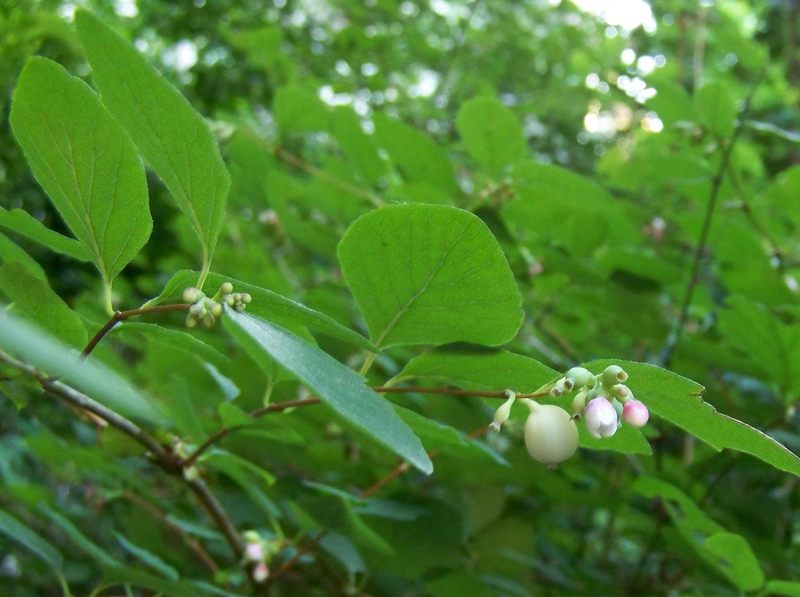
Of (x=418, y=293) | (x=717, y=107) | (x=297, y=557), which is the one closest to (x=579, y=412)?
(x=418, y=293)

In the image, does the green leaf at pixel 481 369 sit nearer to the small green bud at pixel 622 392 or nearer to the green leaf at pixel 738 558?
the small green bud at pixel 622 392

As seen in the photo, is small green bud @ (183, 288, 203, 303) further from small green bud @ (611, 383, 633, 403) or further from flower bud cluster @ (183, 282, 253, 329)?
small green bud @ (611, 383, 633, 403)

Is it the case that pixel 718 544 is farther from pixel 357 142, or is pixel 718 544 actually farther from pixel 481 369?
pixel 357 142

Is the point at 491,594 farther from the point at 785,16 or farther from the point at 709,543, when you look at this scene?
the point at 785,16

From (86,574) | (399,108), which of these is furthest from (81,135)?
(399,108)

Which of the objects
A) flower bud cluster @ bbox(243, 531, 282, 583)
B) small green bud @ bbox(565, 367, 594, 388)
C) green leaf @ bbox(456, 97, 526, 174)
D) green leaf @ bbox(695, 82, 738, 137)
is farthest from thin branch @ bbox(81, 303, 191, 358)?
green leaf @ bbox(695, 82, 738, 137)
